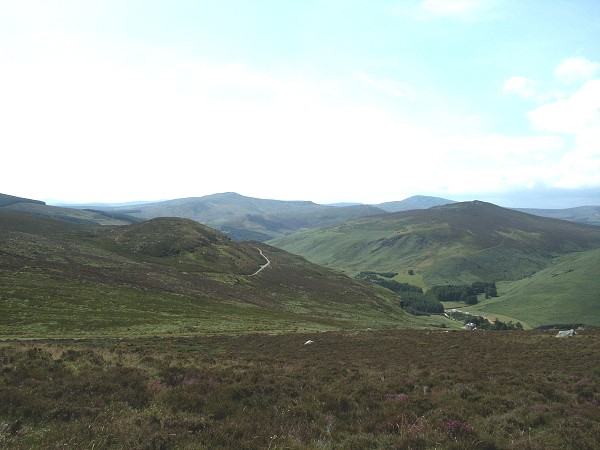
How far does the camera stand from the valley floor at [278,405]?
11.8m

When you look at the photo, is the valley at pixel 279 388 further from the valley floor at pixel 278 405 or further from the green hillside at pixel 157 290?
the green hillside at pixel 157 290

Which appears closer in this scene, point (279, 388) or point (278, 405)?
point (278, 405)

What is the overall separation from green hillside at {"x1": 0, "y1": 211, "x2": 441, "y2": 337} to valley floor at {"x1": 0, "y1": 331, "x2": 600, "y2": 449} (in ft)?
94.0

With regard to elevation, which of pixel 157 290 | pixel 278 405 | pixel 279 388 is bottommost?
pixel 157 290

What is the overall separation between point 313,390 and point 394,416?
5.01 m

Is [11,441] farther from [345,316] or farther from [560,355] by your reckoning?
[345,316]

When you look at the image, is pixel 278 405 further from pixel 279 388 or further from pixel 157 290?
pixel 157 290

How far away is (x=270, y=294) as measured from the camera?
11931 centimetres

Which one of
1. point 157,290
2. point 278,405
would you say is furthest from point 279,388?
point 157,290

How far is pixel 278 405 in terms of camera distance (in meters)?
15.6

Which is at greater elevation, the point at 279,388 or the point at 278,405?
the point at 278,405

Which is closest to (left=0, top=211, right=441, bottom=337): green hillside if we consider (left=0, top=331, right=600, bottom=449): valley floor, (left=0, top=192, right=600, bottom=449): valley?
(left=0, top=192, right=600, bottom=449): valley

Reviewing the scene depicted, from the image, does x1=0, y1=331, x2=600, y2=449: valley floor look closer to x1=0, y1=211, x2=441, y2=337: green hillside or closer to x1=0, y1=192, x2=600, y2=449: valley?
x1=0, y1=192, x2=600, y2=449: valley

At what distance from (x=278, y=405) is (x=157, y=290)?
252 ft
